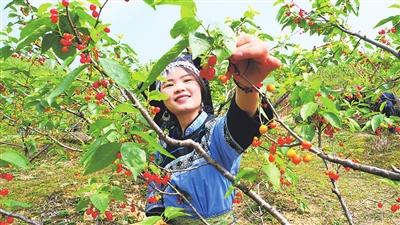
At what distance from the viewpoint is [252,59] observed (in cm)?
110

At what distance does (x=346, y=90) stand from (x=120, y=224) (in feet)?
9.39

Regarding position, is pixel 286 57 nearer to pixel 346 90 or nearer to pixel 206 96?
pixel 346 90

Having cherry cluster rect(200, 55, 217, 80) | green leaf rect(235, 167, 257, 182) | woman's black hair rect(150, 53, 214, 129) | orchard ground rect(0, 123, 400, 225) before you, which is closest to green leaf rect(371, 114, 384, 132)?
orchard ground rect(0, 123, 400, 225)

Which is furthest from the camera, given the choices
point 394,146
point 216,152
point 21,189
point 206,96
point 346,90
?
point 394,146

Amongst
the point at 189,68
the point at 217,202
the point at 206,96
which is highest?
the point at 189,68

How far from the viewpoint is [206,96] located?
95.6 inches

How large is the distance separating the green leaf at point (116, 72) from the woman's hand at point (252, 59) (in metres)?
Answer: 0.29

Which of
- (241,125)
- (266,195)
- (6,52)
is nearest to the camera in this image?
(241,125)

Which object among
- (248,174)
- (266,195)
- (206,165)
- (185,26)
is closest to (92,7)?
(185,26)

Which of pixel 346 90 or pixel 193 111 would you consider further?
pixel 346 90

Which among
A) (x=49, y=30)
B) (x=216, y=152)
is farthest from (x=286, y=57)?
(x=49, y=30)

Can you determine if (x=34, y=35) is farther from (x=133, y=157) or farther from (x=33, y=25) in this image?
(x=133, y=157)

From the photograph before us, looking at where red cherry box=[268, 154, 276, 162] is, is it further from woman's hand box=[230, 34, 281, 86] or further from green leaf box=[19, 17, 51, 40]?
green leaf box=[19, 17, 51, 40]

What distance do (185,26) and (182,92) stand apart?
1.19m
